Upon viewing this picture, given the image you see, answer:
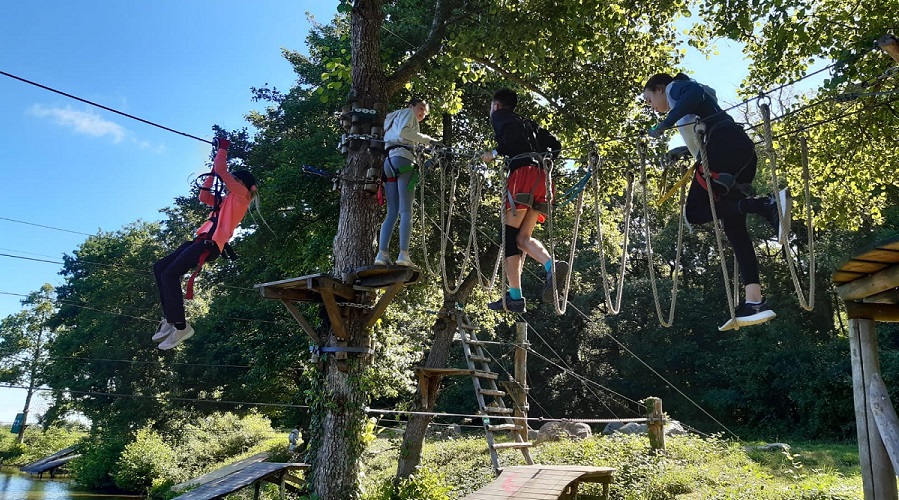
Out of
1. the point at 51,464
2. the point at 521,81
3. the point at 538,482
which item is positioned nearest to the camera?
the point at 538,482

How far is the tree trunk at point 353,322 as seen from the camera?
5.54 m

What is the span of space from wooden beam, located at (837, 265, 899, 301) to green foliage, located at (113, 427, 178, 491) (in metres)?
18.3

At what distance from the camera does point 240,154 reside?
1443cm

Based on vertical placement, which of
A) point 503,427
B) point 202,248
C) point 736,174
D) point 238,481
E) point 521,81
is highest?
point 521,81

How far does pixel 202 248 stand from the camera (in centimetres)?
508

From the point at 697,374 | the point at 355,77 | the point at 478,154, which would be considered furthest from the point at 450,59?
the point at 697,374

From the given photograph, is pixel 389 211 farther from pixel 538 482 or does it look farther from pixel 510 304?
pixel 538 482

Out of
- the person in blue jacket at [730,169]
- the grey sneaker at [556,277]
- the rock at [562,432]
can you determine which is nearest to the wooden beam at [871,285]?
the person in blue jacket at [730,169]

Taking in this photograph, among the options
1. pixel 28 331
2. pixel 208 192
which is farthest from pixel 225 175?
pixel 28 331

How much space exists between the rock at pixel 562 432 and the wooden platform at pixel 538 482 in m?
6.84

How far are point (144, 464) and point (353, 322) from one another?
15.7m

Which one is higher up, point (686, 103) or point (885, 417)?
point (686, 103)

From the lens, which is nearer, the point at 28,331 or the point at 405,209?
the point at 405,209

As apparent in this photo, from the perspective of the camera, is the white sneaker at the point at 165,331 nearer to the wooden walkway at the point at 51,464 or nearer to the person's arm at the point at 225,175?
the person's arm at the point at 225,175
